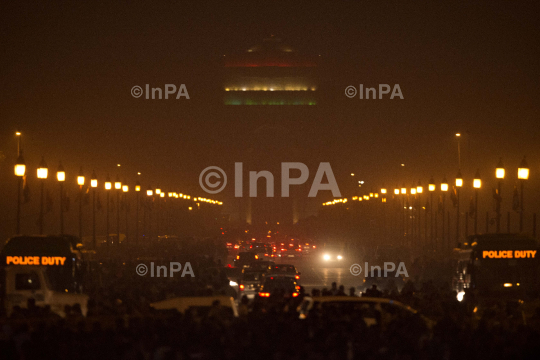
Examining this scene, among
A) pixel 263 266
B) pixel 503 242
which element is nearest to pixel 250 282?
pixel 263 266

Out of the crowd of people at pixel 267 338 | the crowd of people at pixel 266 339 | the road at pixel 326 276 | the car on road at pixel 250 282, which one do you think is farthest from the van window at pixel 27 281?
the road at pixel 326 276

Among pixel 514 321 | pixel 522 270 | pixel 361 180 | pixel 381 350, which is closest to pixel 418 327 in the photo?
pixel 381 350

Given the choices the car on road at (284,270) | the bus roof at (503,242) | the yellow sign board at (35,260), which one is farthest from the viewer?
the car on road at (284,270)

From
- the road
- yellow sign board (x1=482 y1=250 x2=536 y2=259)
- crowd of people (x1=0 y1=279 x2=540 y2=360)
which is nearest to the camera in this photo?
crowd of people (x1=0 y1=279 x2=540 y2=360)

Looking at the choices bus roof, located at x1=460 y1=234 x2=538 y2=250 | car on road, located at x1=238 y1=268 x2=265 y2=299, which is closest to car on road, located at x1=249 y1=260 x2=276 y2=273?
car on road, located at x1=238 y1=268 x2=265 y2=299

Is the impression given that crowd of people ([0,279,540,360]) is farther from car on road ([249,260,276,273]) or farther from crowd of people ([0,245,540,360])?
car on road ([249,260,276,273])

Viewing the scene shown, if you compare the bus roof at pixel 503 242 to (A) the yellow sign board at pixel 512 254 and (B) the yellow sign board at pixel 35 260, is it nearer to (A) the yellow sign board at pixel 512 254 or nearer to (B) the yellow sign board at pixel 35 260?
(A) the yellow sign board at pixel 512 254

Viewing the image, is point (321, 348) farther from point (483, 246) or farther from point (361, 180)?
point (361, 180)

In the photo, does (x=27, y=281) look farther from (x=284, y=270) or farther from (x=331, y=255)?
(x=331, y=255)

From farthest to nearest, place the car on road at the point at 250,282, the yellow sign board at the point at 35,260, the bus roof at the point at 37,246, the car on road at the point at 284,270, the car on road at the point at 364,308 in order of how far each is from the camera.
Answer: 1. the car on road at the point at 250,282
2. the car on road at the point at 284,270
3. the bus roof at the point at 37,246
4. the yellow sign board at the point at 35,260
5. the car on road at the point at 364,308
